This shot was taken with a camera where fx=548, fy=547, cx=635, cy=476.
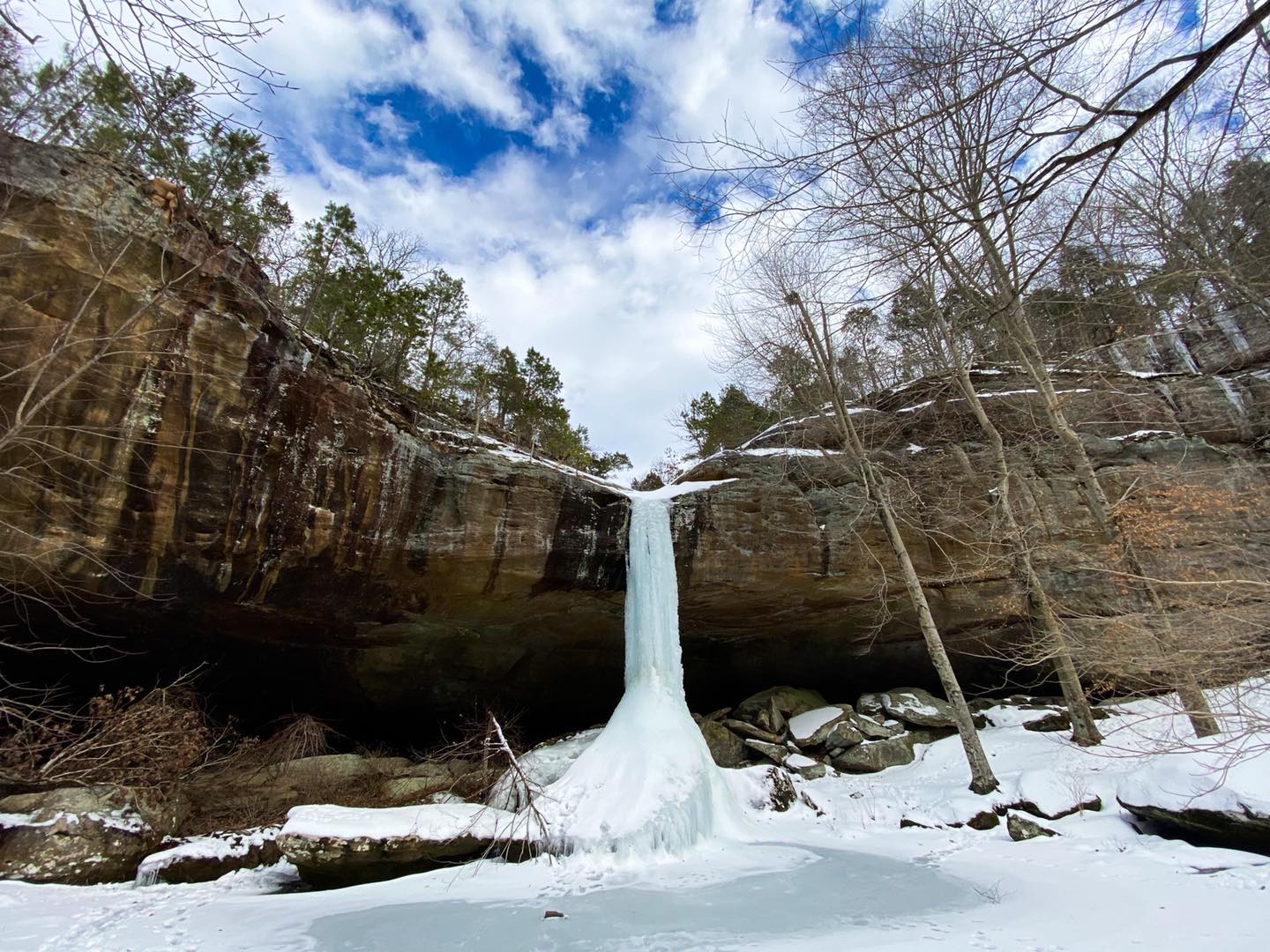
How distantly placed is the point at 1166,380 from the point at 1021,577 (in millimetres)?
6694

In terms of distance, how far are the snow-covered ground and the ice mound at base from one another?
0.29 metres

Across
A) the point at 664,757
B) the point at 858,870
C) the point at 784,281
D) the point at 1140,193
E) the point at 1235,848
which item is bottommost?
the point at 858,870

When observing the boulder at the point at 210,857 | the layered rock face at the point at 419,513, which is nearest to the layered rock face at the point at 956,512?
the layered rock face at the point at 419,513

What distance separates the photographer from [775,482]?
33.8 ft

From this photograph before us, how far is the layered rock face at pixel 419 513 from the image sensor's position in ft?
20.3

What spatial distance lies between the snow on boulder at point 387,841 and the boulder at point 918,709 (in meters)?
7.46

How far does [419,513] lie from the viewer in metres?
8.57

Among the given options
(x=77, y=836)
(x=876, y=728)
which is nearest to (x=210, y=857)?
(x=77, y=836)

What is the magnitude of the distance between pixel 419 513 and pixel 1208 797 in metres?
9.48

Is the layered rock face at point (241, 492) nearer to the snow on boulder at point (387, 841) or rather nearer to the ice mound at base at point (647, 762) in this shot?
the ice mound at base at point (647, 762)

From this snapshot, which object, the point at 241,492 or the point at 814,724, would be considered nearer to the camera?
the point at 241,492

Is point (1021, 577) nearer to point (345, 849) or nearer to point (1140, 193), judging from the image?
point (1140, 193)

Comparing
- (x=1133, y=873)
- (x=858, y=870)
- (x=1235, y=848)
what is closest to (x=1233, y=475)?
(x=1235, y=848)

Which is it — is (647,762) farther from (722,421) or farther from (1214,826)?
(722,421)
